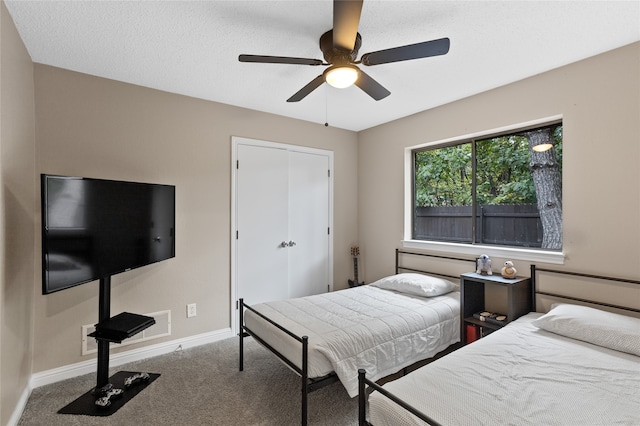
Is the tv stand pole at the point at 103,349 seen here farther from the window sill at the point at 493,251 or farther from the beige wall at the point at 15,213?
the window sill at the point at 493,251

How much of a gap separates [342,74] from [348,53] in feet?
0.45

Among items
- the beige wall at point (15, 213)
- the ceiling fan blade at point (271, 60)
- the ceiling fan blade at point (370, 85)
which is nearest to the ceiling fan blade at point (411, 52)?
the ceiling fan blade at point (370, 85)

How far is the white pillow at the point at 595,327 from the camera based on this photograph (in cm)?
185

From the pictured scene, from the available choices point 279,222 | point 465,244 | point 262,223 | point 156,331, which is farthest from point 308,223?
point 156,331

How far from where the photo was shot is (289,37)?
220cm

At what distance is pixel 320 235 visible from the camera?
4.33 meters

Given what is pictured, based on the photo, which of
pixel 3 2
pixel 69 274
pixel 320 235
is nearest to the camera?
pixel 3 2

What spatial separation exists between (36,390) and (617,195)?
4.73 meters

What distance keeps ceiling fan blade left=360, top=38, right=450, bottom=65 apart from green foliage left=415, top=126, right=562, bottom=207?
69.6 inches

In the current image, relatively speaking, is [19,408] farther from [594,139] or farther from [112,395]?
[594,139]

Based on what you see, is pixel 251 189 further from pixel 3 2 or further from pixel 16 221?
pixel 3 2

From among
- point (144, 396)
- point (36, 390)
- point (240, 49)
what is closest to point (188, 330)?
point (144, 396)

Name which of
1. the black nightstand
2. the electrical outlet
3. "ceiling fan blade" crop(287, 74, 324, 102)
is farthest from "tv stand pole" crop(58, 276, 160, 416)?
the black nightstand

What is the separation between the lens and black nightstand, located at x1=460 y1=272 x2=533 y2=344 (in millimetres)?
2629
